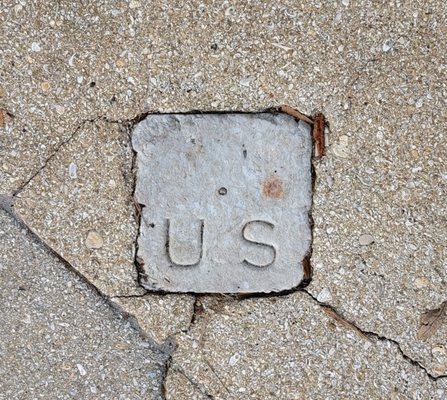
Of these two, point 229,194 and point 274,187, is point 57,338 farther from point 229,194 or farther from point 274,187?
point 274,187

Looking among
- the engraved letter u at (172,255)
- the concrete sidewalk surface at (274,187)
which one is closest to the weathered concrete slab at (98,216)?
the concrete sidewalk surface at (274,187)

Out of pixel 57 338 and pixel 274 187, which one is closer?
pixel 274 187

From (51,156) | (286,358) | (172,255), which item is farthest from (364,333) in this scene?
(51,156)

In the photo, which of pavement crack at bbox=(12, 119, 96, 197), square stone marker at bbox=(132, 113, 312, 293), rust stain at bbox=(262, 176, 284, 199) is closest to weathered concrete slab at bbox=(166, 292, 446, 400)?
square stone marker at bbox=(132, 113, 312, 293)

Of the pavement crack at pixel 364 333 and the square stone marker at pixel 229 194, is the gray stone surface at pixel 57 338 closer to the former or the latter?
the square stone marker at pixel 229 194

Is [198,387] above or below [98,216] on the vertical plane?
below

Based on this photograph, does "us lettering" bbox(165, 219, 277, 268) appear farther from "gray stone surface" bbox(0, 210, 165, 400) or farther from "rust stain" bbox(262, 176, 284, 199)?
"gray stone surface" bbox(0, 210, 165, 400)
